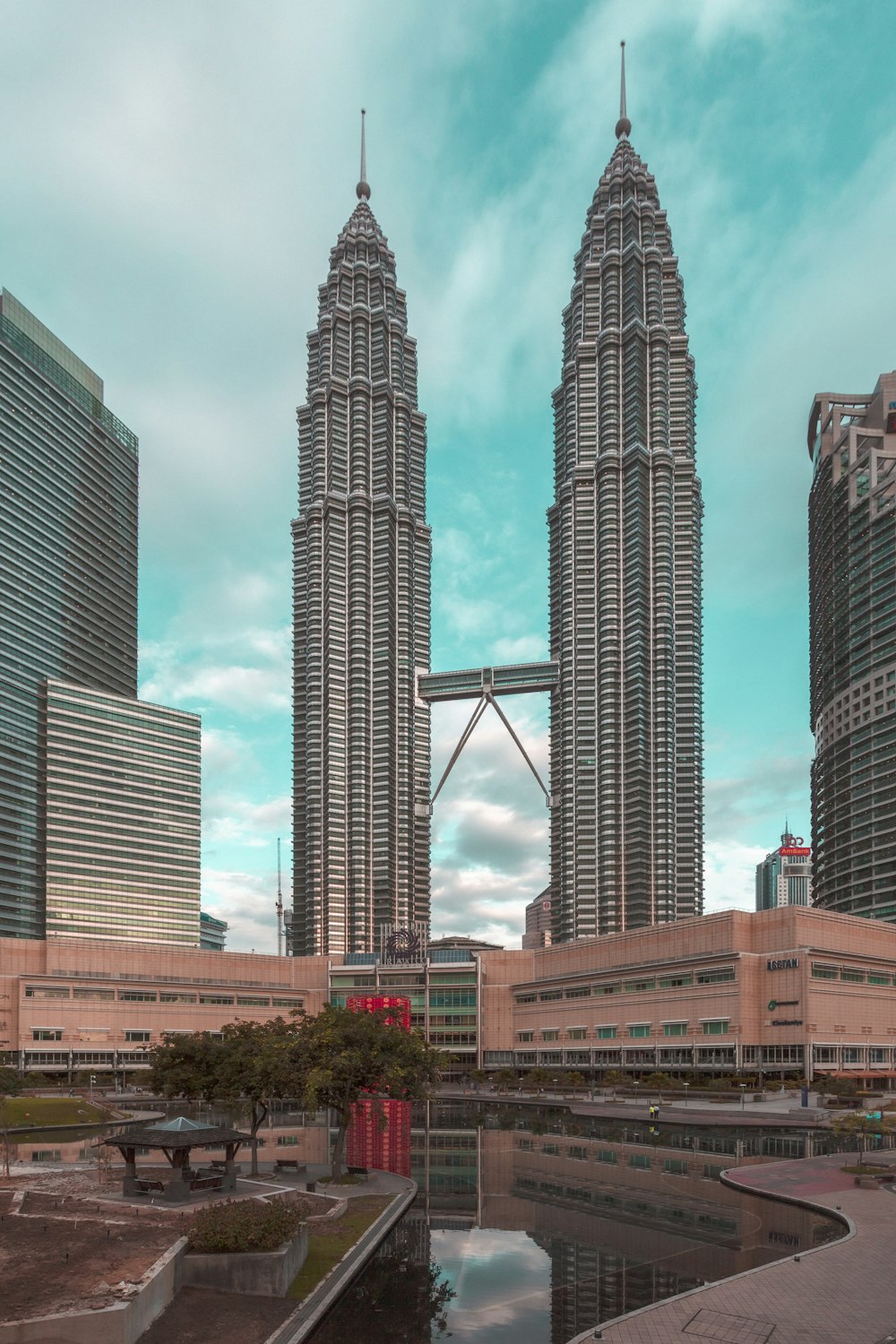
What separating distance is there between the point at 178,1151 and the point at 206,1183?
2405mm

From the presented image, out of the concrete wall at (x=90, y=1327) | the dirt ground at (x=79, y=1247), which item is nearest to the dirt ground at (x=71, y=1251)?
the dirt ground at (x=79, y=1247)

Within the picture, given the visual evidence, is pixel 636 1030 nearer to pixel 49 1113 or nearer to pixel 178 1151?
pixel 49 1113

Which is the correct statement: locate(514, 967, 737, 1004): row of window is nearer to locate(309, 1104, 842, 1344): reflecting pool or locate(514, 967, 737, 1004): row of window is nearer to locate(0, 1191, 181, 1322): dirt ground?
locate(309, 1104, 842, 1344): reflecting pool

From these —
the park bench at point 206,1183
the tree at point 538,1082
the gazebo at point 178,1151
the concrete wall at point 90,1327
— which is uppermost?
the concrete wall at point 90,1327

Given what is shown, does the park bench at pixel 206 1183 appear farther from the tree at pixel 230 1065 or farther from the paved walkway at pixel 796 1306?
the paved walkway at pixel 796 1306

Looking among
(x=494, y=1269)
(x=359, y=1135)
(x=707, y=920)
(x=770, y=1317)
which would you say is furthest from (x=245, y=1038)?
(x=707, y=920)

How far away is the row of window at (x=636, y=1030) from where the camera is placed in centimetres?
14300

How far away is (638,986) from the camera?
531ft

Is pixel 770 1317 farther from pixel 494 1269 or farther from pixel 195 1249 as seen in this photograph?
pixel 195 1249

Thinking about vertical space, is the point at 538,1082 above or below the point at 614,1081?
below

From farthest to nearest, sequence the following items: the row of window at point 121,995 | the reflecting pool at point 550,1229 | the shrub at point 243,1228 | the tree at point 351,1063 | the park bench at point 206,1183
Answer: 1. the row of window at point 121,995
2. the tree at point 351,1063
3. the park bench at point 206,1183
4. the shrub at point 243,1228
5. the reflecting pool at point 550,1229

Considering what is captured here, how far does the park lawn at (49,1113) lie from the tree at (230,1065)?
3514cm

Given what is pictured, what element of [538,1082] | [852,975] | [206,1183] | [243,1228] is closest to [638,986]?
[538,1082]

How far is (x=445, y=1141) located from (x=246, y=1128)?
18.2m
